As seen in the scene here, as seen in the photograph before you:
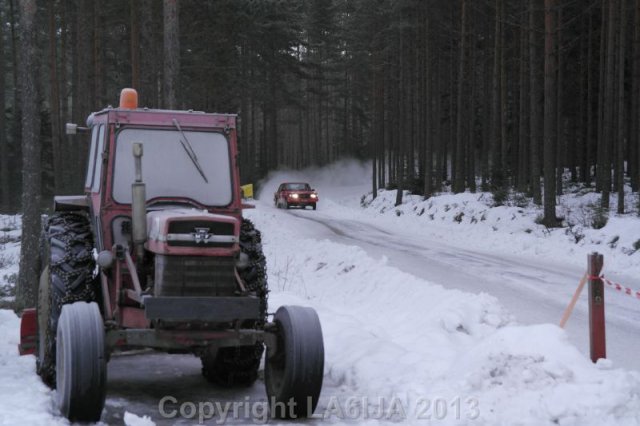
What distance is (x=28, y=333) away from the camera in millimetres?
7867

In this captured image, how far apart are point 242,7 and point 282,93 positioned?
25.5 meters

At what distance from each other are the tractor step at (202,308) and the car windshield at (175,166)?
145cm

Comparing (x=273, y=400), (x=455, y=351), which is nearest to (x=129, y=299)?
(x=273, y=400)

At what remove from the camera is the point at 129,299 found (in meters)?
6.41

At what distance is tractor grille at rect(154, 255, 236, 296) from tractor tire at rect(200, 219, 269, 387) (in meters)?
0.70

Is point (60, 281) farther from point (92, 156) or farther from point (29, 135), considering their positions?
point (29, 135)

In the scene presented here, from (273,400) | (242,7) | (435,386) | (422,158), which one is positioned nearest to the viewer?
(273,400)

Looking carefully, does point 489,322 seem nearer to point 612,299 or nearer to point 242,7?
point 612,299

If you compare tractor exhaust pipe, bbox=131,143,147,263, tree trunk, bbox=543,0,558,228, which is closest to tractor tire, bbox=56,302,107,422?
tractor exhaust pipe, bbox=131,143,147,263

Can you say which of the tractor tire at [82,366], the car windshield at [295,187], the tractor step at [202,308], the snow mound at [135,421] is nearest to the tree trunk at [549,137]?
the tractor step at [202,308]

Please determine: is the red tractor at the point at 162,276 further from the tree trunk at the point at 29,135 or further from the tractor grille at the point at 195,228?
the tree trunk at the point at 29,135

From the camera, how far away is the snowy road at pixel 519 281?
9.25 m

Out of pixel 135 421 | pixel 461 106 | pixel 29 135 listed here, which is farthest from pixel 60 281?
pixel 461 106

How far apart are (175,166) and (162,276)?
1499 millimetres
